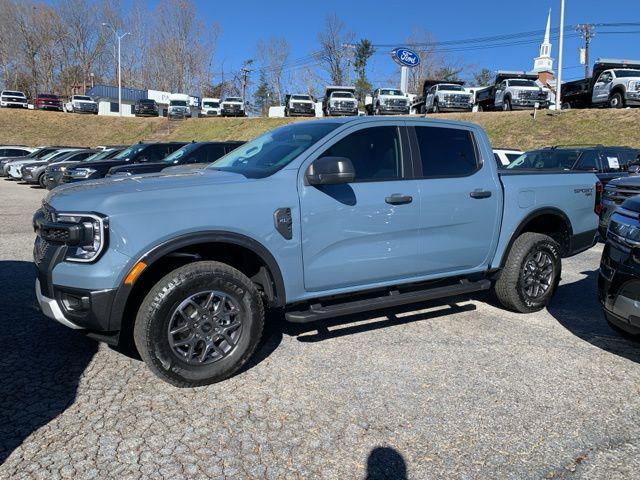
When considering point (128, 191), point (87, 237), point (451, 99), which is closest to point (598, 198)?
point (128, 191)

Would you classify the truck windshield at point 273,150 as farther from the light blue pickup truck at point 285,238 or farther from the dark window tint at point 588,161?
the dark window tint at point 588,161

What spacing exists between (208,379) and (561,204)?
13.3 feet

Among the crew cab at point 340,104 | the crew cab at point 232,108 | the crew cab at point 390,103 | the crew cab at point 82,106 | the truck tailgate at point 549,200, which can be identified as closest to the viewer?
the truck tailgate at point 549,200

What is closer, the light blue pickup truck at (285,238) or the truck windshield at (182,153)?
the light blue pickup truck at (285,238)

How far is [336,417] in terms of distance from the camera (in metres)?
3.33

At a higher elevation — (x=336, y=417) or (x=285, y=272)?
(x=285, y=272)

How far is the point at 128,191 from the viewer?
3.54 meters

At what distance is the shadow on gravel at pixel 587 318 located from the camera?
4633mm

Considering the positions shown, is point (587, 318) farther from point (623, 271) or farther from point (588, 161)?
point (588, 161)

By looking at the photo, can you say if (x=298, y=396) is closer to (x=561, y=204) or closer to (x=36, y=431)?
(x=36, y=431)

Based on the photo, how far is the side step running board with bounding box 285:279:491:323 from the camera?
157 inches

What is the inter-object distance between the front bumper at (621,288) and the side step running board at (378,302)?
3.39ft

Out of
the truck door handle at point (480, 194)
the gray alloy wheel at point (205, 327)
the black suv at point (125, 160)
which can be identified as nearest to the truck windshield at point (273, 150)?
the gray alloy wheel at point (205, 327)

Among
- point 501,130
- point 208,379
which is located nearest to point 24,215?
point 208,379
